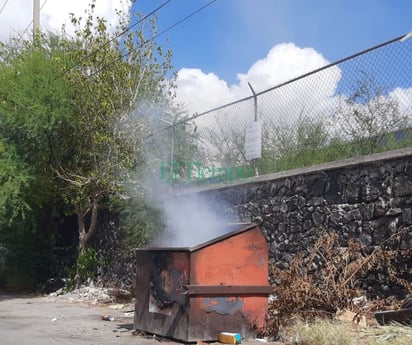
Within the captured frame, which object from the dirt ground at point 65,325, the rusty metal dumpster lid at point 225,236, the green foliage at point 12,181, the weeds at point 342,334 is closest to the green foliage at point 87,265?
the dirt ground at point 65,325

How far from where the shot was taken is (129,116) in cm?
1541

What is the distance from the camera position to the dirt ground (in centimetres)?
808

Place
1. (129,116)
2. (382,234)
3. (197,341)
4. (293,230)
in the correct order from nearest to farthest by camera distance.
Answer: (197,341), (382,234), (293,230), (129,116)

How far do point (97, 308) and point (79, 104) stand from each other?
18.3 feet

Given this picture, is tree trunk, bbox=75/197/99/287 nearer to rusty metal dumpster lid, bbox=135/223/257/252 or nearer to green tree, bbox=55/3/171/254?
green tree, bbox=55/3/171/254

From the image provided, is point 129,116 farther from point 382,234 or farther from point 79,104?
point 382,234

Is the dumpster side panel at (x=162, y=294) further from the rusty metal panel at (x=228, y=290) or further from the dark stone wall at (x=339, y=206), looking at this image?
the dark stone wall at (x=339, y=206)

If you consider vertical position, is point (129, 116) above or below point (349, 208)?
above

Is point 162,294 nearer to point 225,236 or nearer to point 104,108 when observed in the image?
point 225,236

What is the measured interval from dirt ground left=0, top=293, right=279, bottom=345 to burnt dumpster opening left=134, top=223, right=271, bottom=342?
0.96 feet

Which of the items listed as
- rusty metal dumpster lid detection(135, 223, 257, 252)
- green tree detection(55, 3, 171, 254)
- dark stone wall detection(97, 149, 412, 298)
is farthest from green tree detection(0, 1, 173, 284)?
rusty metal dumpster lid detection(135, 223, 257, 252)

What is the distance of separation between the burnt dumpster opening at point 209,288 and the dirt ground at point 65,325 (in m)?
0.29

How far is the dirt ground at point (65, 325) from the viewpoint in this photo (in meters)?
8.08

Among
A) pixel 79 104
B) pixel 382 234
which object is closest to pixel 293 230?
pixel 382 234
